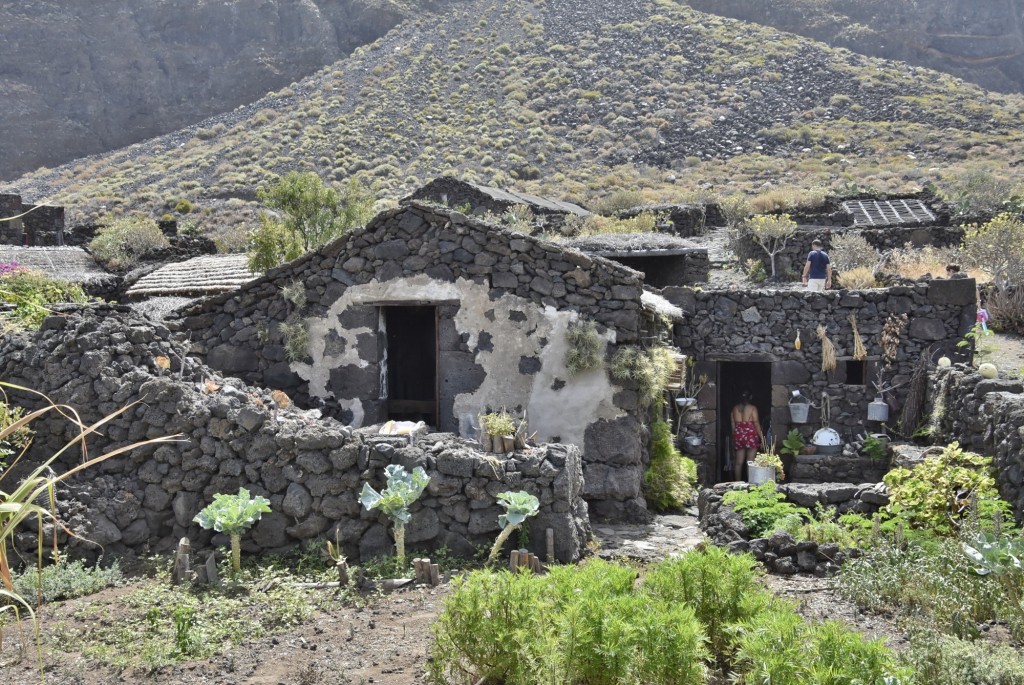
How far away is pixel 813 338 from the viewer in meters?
14.8

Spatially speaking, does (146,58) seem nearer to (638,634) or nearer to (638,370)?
(638,370)

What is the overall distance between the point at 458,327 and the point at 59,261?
12395 millimetres

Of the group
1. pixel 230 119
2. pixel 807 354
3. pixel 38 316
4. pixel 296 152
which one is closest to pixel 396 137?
pixel 296 152

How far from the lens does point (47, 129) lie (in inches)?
2805

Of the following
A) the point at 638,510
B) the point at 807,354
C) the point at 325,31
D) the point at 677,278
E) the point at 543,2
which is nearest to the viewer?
the point at 638,510

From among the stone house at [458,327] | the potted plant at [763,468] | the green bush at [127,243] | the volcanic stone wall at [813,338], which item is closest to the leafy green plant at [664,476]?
the stone house at [458,327]

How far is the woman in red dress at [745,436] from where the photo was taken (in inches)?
589

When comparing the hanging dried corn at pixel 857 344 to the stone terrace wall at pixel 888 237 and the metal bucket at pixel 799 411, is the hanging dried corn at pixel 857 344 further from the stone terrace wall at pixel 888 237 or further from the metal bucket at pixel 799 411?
the stone terrace wall at pixel 888 237

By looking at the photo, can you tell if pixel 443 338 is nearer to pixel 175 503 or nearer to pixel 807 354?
pixel 175 503

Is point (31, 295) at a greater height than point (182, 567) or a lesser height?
greater

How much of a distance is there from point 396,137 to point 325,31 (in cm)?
3693

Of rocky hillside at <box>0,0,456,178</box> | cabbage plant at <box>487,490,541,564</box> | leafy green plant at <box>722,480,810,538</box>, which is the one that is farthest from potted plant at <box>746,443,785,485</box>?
rocky hillside at <box>0,0,456,178</box>

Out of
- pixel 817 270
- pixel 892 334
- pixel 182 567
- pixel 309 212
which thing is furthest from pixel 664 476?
pixel 309 212

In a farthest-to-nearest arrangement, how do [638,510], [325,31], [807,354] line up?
[325,31] < [807,354] < [638,510]
